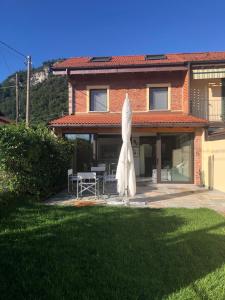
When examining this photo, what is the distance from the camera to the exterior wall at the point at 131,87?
53.6 ft

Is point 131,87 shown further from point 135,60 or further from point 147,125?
point 147,125

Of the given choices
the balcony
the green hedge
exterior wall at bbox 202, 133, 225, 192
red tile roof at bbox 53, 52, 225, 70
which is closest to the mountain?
red tile roof at bbox 53, 52, 225, 70

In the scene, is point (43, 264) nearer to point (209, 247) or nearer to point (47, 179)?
point (209, 247)

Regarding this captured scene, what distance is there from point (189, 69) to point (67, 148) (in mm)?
6979

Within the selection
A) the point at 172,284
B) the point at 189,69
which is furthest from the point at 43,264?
the point at 189,69

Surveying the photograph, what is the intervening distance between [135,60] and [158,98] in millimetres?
2991

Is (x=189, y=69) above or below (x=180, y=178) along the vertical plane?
above

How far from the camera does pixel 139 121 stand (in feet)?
47.1

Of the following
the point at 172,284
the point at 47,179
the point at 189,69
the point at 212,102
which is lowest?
the point at 172,284

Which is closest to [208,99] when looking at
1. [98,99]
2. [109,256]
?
Result: [98,99]

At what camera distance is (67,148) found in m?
13.8

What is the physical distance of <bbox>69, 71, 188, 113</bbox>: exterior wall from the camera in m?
16.3

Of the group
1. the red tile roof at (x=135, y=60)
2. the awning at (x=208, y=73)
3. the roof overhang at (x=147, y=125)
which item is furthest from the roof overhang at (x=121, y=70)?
the roof overhang at (x=147, y=125)

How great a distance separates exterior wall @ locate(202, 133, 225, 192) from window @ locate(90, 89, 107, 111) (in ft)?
18.0
